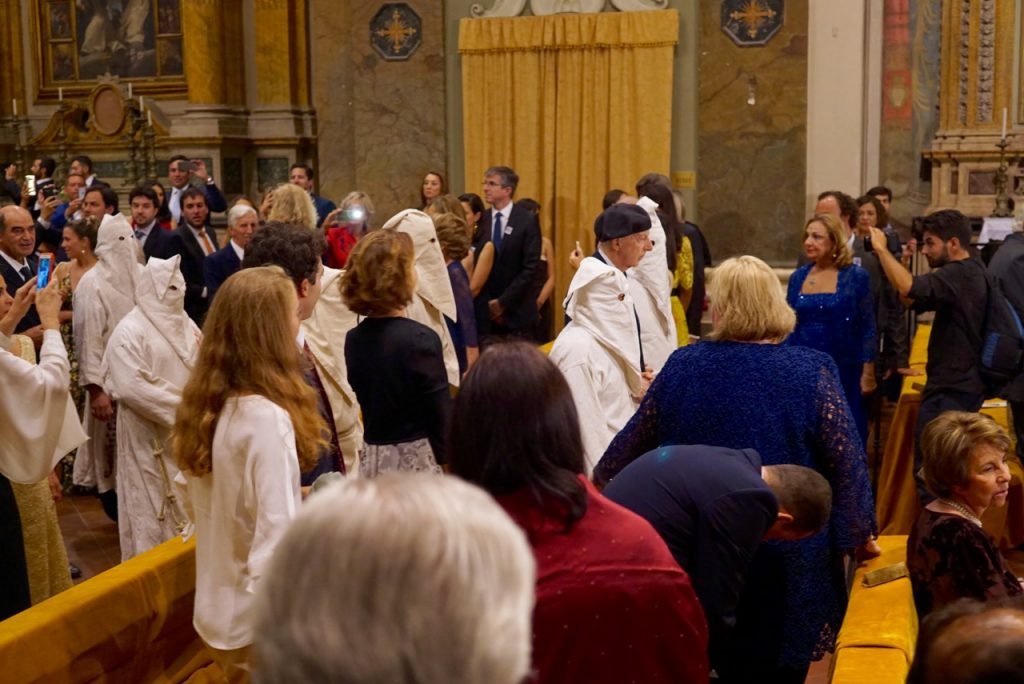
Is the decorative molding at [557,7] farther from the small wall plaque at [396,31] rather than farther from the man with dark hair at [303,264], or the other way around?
the man with dark hair at [303,264]

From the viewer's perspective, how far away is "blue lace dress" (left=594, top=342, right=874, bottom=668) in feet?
11.6

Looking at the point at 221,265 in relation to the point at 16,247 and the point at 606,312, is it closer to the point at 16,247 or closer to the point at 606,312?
the point at 16,247

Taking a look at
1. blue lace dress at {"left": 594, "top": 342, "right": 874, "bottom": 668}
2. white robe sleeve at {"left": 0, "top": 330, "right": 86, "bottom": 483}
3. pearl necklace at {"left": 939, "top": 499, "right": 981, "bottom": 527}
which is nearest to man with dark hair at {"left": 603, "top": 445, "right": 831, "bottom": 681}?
blue lace dress at {"left": 594, "top": 342, "right": 874, "bottom": 668}

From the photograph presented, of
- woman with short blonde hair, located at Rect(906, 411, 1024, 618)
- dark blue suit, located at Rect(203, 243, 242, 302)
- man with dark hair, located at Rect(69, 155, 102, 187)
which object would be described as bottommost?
woman with short blonde hair, located at Rect(906, 411, 1024, 618)

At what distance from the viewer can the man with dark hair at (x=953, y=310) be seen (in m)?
5.89

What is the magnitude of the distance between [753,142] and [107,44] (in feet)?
23.6

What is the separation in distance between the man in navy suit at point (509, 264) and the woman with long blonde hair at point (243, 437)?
5504mm

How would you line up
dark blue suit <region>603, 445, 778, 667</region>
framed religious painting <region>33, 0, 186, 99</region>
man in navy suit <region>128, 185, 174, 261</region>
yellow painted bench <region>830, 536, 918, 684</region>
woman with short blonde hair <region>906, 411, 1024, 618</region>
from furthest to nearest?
framed religious painting <region>33, 0, 186, 99</region> → man in navy suit <region>128, 185, 174, 261</region> → woman with short blonde hair <region>906, 411, 1024, 618</region> → yellow painted bench <region>830, 536, 918, 684</region> → dark blue suit <region>603, 445, 778, 667</region>

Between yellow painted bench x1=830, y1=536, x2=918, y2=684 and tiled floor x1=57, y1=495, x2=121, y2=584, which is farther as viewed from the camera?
tiled floor x1=57, y1=495, x2=121, y2=584

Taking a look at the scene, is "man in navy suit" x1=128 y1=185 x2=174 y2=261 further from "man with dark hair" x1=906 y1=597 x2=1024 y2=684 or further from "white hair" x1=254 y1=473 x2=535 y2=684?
"white hair" x1=254 y1=473 x2=535 y2=684

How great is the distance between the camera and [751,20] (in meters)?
11.1

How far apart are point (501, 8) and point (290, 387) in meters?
9.22

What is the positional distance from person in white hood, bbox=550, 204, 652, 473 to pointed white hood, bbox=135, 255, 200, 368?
1.54m

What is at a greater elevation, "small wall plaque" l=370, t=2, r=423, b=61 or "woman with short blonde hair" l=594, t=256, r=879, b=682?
"small wall plaque" l=370, t=2, r=423, b=61
